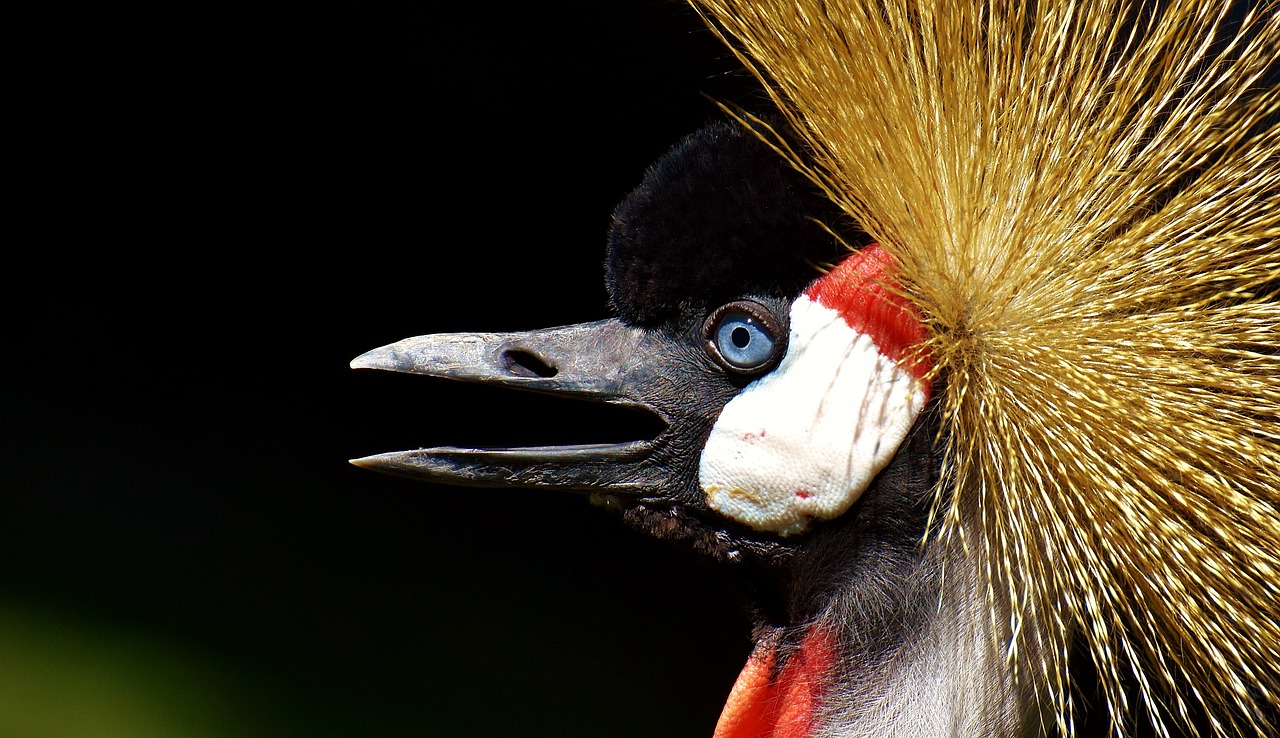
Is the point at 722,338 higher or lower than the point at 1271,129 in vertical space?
lower

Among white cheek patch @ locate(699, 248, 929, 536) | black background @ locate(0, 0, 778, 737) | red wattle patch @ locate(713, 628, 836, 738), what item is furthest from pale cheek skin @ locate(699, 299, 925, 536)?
black background @ locate(0, 0, 778, 737)

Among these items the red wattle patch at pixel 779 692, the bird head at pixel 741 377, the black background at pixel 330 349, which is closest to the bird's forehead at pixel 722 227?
the bird head at pixel 741 377

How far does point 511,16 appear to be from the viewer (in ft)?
6.44

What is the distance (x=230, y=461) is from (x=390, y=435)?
1.19 ft

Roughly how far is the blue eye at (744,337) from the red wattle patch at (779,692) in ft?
0.79

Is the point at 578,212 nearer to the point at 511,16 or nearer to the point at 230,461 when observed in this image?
the point at 511,16

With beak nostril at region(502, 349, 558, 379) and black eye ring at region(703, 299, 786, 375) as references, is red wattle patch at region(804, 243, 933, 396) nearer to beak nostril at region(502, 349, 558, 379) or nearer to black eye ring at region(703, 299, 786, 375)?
black eye ring at region(703, 299, 786, 375)

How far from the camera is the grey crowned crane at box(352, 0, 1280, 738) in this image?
2.25 ft

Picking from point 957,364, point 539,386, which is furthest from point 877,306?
point 539,386

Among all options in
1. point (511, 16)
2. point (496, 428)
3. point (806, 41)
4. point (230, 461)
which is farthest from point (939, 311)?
point (230, 461)

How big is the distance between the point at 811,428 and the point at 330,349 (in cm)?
186

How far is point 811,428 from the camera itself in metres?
0.80

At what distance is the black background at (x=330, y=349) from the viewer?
2.05 meters

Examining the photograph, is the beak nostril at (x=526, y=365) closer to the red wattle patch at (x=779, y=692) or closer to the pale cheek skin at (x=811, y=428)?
the pale cheek skin at (x=811, y=428)
